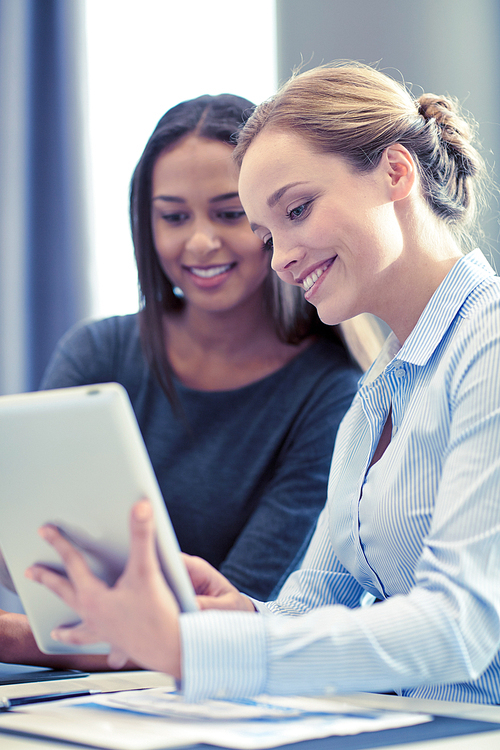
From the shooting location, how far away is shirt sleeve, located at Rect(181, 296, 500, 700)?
669mm

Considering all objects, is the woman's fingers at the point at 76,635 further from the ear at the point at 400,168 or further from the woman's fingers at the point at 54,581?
the ear at the point at 400,168

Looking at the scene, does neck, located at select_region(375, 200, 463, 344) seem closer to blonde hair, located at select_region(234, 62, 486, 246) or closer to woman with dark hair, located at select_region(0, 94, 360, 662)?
blonde hair, located at select_region(234, 62, 486, 246)

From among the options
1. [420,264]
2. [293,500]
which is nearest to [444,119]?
[420,264]

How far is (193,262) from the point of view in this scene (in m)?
1.52

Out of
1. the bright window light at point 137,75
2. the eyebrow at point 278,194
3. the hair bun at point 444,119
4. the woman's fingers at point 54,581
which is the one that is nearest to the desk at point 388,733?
the woman's fingers at point 54,581

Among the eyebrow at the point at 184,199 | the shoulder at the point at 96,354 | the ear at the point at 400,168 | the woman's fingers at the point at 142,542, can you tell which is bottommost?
the shoulder at the point at 96,354

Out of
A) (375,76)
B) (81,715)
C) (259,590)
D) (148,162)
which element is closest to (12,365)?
(148,162)

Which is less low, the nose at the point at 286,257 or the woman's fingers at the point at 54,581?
the nose at the point at 286,257

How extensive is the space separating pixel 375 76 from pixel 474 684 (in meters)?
0.81

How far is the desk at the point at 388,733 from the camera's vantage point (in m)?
0.59

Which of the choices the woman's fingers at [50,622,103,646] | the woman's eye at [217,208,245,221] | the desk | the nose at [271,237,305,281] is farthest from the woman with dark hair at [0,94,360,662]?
the woman's fingers at [50,622,103,646]

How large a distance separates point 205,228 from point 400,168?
0.55 meters

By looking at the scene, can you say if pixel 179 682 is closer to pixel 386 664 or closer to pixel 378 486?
pixel 386 664

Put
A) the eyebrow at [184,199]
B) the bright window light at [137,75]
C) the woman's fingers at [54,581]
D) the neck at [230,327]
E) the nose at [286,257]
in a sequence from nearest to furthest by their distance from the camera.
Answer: the woman's fingers at [54,581] → the nose at [286,257] → the eyebrow at [184,199] → the neck at [230,327] → the bright window light at [137,75]
